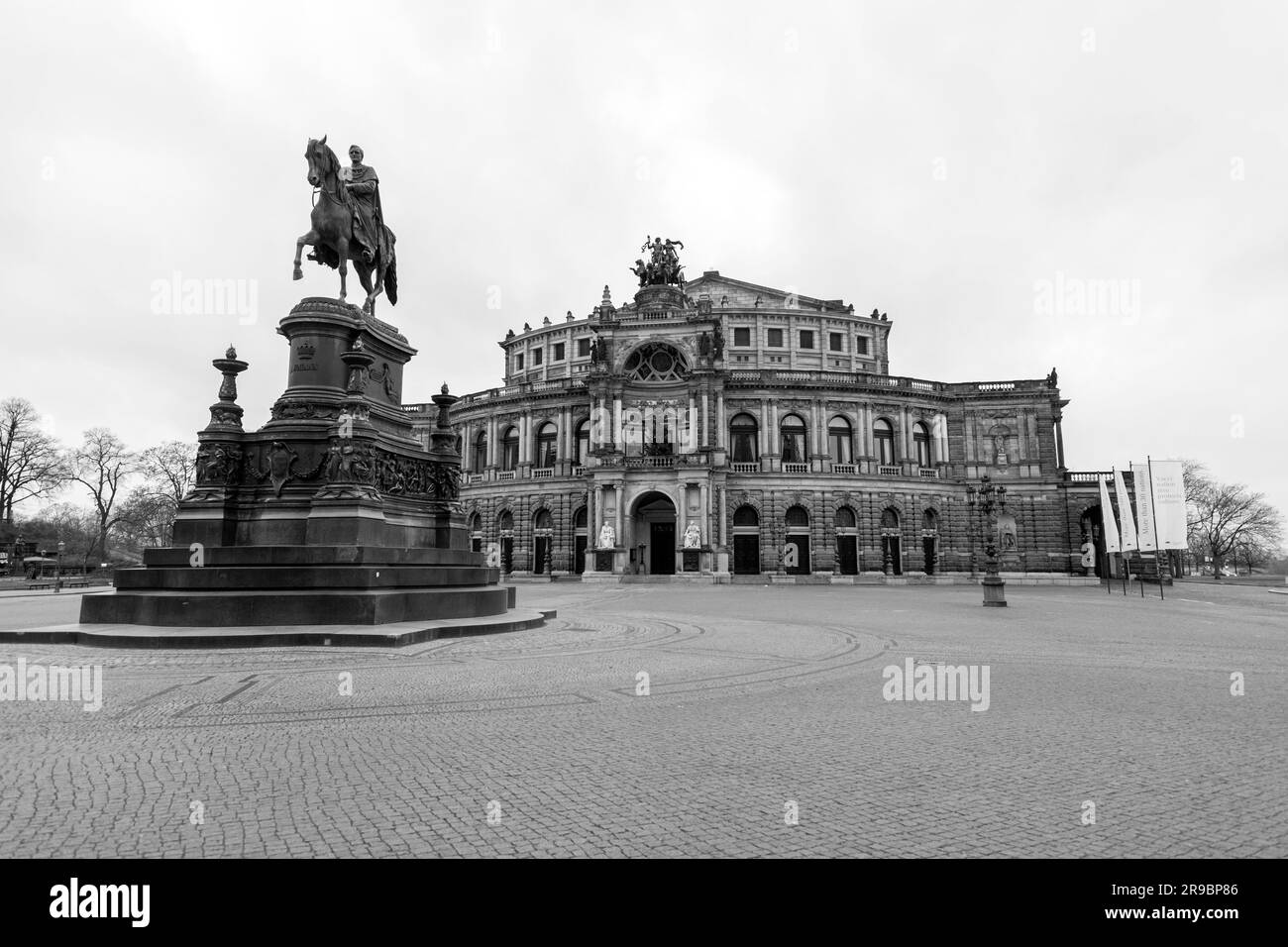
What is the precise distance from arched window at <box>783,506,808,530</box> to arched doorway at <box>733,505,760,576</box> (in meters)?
2.24

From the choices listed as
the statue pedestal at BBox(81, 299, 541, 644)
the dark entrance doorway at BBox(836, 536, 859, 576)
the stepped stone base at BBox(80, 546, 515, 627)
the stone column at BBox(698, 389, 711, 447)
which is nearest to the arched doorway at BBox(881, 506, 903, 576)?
the dark entrance doorway at BBox(836, 536, 859, 576)

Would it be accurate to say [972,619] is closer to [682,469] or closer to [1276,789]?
[1276,789]

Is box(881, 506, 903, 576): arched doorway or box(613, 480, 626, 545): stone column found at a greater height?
box(613, 480, 626, 545): stone column

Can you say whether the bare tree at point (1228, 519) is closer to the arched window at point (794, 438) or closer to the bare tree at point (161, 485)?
the arched window at point (794, 438)

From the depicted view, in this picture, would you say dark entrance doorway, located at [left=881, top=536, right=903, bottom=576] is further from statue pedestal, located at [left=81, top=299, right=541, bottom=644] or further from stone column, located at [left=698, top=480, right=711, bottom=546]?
statue pedestal, located at [left=81, top=299, right=541, bottom=644]

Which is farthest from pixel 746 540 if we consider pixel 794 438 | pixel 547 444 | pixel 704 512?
pixel 547 444

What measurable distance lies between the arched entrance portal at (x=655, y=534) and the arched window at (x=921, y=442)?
19.2 m

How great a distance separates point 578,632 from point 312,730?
27.4 ft

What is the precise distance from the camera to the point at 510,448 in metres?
56.1

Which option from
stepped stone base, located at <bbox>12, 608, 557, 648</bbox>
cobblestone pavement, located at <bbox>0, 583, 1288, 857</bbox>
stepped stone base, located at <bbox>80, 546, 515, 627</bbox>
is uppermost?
stepped stone base, located at <bbox>80, 546, 515, 627</bbox>

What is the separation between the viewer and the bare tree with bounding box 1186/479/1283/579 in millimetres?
79500

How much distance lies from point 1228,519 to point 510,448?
3135 inches

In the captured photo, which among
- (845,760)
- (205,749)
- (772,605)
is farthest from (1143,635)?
(205,749)

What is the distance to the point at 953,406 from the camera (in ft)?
175
